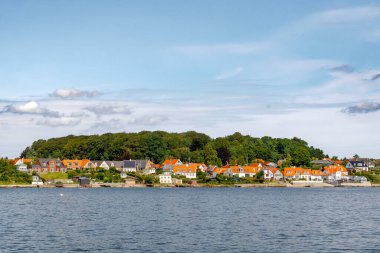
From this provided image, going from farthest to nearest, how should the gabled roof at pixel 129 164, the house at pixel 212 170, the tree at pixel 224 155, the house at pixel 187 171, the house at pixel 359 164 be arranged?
the house at pixel 359 164, the tree at pixel 224 155, the gabled roof at pixel 129 164, the house at pixel 212 170, the house at pixel 187 171

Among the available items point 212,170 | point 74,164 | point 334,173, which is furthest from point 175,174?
point 334,173


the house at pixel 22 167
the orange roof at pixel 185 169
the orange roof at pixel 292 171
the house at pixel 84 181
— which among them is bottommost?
the house at pixel 84 181

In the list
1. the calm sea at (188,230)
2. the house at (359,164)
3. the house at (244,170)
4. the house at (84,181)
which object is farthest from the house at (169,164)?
the calm sea at (188,230)

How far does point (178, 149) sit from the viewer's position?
167 m

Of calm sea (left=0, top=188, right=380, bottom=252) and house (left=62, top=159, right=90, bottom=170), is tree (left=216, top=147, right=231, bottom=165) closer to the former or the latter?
house (left=62, top=159, right=90, bottom=170)

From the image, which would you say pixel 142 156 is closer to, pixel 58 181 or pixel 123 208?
pixel 58 181

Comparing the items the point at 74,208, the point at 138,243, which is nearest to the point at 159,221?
the point at 138,243

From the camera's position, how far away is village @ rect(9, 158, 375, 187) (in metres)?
130

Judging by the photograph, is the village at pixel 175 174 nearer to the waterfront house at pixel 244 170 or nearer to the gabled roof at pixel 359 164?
the waterfront house at pixel 244 170

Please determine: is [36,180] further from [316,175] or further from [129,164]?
[316,175]

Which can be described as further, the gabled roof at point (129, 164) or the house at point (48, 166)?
the gabled roof at point (129, 164)

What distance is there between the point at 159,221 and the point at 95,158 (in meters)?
122

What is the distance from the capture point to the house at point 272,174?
463ft

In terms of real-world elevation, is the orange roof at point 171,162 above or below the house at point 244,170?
above
